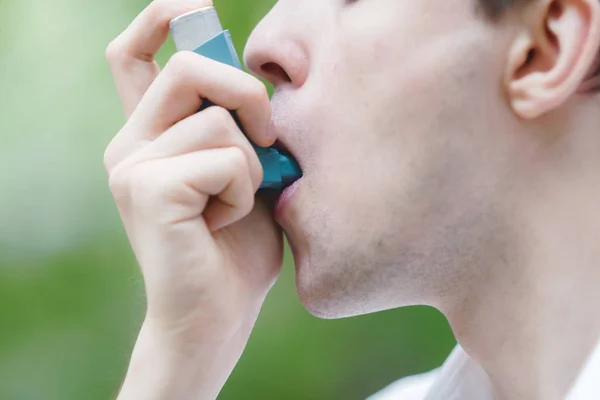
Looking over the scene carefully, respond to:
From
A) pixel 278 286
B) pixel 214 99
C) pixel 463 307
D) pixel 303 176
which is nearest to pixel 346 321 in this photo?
pixel 278 286

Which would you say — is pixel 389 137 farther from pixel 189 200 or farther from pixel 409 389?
pixel 409 389

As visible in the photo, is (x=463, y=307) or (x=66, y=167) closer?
(x=463, y=307)

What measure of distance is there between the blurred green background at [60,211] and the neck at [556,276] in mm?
632

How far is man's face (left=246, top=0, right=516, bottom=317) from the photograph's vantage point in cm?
65

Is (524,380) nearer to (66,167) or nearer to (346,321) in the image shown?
(346,321)

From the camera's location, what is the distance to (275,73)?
0.73 m

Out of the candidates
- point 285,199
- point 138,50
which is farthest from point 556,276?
point 138,50

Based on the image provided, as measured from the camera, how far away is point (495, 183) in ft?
2.21

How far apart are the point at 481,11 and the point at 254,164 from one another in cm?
29

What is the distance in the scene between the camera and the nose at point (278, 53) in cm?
70

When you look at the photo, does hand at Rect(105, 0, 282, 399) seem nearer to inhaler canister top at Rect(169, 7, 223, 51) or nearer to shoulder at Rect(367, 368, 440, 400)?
inhaler canister top at Rect(169, 7, 223, 51)

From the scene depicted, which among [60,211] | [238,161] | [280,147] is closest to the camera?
[238,161]

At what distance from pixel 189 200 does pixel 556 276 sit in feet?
1.39

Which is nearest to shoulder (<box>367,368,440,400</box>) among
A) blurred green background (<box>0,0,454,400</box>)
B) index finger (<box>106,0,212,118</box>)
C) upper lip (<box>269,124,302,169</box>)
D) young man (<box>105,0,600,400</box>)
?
young man (<box>105,0,600,400</box>)
